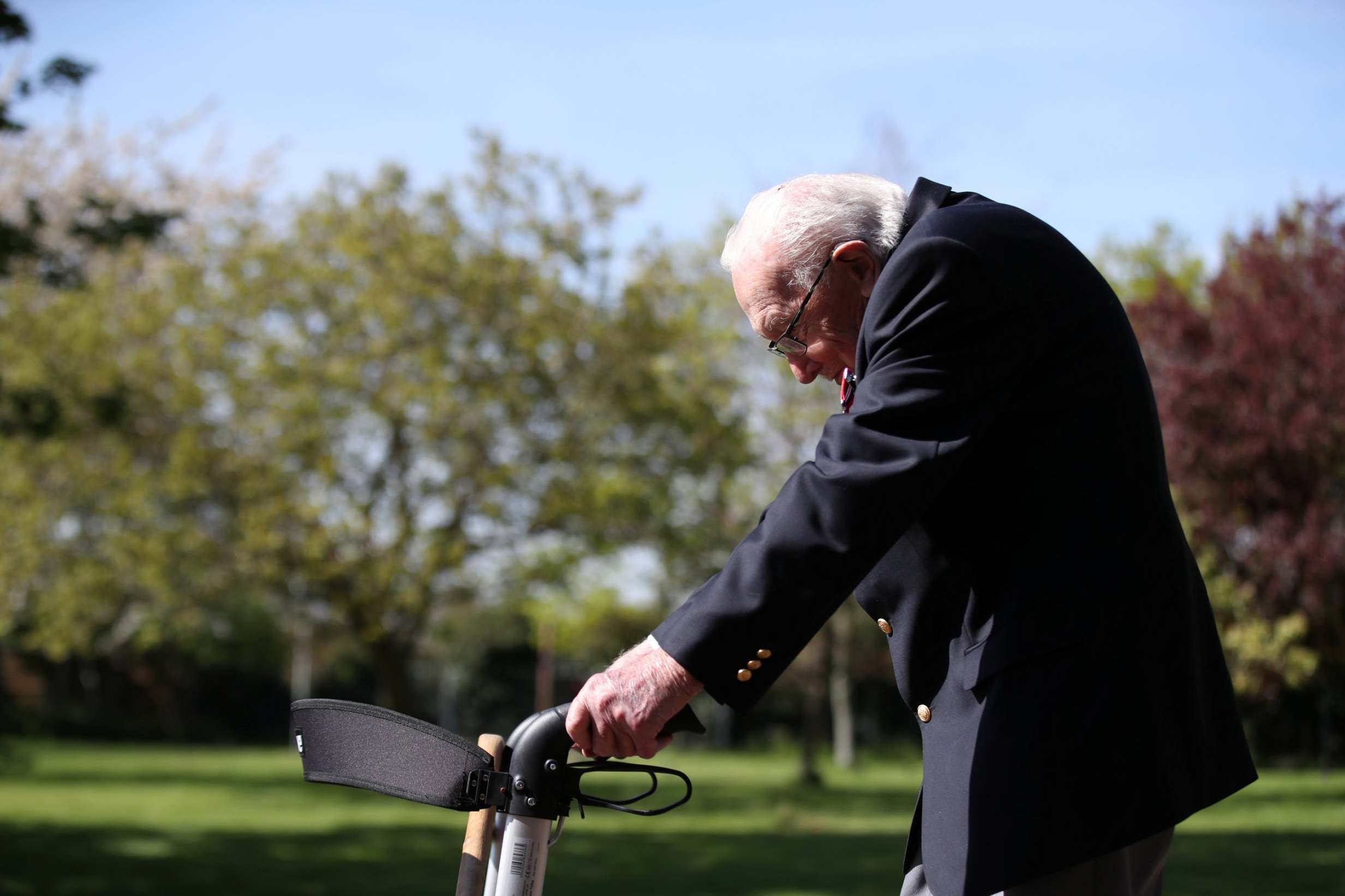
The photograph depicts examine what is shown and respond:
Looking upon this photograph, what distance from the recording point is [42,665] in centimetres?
3734

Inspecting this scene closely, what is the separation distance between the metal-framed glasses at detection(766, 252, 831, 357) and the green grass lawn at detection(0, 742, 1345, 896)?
272 inches

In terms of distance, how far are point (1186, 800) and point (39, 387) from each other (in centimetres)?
910

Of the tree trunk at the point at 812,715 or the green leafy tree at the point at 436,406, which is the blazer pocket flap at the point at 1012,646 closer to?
the green leafy tree at the point at 436,406

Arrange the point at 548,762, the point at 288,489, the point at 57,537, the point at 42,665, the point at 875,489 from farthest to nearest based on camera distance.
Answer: the point at 42,665, the point at 57,537, the point at 288,489, the point at 548,762, the point at 875,489

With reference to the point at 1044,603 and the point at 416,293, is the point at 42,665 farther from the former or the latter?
the point at 1044,603

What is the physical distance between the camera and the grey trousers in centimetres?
195

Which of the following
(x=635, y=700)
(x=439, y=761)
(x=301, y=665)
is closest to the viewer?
(x=635, y=700)

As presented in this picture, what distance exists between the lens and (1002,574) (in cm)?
199

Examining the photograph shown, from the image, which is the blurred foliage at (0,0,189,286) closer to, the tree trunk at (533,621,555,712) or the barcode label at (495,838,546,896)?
the barcode label at (495,838,546,896)

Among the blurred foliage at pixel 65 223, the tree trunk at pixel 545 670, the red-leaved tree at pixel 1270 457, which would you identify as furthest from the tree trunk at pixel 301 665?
the blurred foliage at pixel 65 223

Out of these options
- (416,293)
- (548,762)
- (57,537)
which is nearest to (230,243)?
(416,293)

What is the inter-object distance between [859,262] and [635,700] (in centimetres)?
79

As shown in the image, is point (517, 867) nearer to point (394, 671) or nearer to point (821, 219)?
point (821, 219)

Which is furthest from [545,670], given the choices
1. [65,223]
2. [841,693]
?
[65,223]
